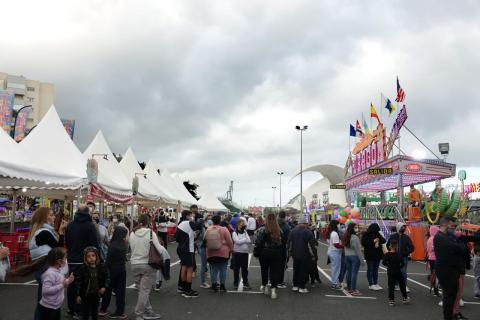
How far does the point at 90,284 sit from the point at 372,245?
20.5ft

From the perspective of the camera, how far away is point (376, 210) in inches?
832

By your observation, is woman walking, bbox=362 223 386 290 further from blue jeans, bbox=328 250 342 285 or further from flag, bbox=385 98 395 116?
flag, bbox=385 98 395 116

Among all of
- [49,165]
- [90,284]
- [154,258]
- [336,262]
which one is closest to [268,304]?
[154,258]

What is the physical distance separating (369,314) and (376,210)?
15.0m

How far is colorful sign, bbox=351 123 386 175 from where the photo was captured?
967 inches

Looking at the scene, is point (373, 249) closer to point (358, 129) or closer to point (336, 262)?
point (336, 262)

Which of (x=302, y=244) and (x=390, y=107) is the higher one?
(x=390, y=107)

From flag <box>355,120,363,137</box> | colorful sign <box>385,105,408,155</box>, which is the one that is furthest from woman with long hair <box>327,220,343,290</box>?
flag <box>355,120,363,137</box>

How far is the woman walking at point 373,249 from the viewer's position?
918cm

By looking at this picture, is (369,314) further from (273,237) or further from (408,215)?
(408,215)

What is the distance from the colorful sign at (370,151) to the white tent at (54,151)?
16213 millimetres

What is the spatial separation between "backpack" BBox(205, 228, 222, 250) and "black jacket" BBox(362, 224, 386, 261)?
3393 millimetres

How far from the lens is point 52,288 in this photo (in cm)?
460

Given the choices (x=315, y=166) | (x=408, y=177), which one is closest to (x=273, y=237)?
(x=408, y=177)
